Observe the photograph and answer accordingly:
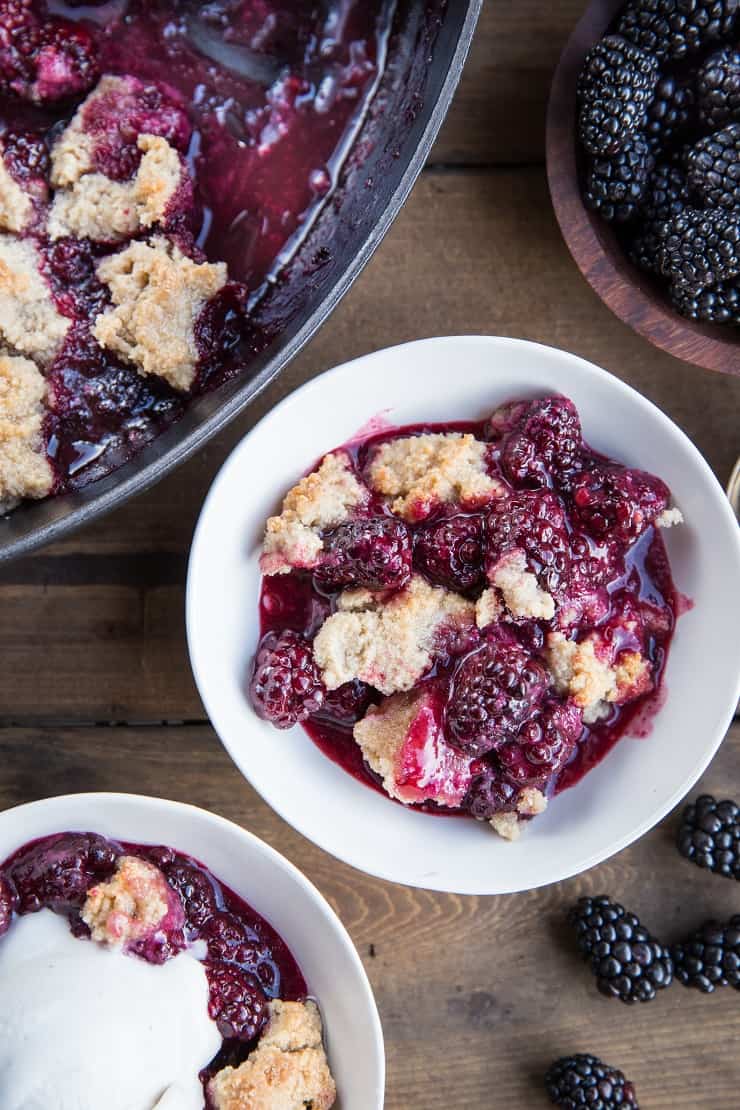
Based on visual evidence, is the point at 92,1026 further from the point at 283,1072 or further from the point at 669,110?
the point at 669,110

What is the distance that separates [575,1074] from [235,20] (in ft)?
6.37

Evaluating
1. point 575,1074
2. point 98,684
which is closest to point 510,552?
point 98,684

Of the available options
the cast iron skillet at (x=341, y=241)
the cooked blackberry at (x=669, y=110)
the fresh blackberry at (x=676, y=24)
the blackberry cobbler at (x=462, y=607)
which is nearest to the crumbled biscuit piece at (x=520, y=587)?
the blackberry cobbler at (x=462, y=607)

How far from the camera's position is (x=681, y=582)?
5.97ft

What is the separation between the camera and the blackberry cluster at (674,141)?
1689 millimetres

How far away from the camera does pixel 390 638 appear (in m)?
1.66

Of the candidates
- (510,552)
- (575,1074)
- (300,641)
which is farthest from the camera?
(575,1074)

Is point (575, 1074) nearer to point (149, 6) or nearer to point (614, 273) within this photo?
point (614, 273)

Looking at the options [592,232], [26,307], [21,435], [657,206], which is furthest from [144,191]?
[657,206]

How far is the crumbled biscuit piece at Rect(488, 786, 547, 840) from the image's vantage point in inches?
67.6

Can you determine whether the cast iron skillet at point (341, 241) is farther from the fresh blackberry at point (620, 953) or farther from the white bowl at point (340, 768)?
the fresh blackberry at point (620, 953)

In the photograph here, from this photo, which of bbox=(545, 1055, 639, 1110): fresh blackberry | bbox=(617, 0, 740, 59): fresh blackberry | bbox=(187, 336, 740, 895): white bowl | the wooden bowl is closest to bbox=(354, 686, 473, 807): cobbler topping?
bbox=(187, 336, 740, 895): white bowl

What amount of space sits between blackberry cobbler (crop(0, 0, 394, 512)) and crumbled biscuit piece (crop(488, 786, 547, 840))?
84cm

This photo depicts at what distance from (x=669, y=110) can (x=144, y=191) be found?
876mm
